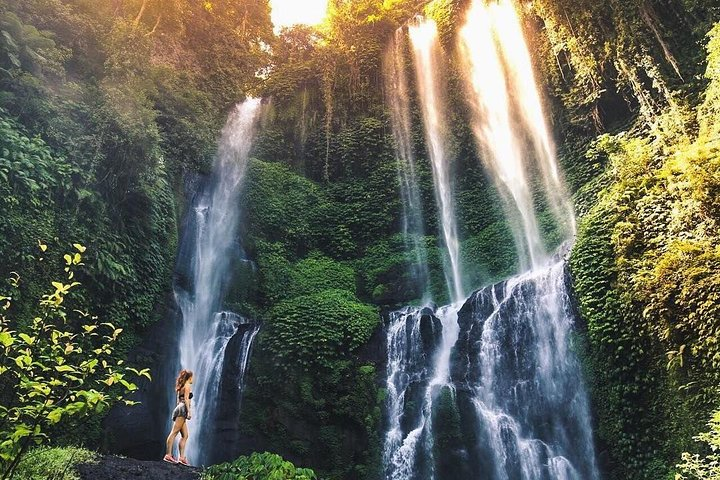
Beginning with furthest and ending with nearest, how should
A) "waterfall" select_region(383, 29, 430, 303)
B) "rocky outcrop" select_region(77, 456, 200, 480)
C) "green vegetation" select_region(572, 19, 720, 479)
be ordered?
"waterfall" select_region(383, 29, 430, 303) → "green vegetation" select_region(572, 19, 720, 479) → "rocky outcrop" select_region(77, 456, 200, 480)

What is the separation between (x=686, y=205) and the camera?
866cm

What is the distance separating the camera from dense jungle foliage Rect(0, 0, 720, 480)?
28.0ft

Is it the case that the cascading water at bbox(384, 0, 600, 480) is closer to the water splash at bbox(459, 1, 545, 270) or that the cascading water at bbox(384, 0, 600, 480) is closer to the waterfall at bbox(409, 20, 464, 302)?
the water splash at bbox(459, 1, 545, 270)

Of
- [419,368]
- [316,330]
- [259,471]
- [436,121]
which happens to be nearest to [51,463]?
[259,471]

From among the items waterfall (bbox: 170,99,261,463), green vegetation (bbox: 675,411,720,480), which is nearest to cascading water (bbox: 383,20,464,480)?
waterfall (bbox: 170,99,261,463)

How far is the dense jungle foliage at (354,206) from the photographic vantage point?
8539 mm

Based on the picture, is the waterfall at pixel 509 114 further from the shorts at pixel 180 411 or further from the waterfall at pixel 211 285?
the shorts at pixel 180 411

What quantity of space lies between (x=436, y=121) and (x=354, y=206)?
4.82 m

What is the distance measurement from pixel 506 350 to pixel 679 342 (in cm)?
343

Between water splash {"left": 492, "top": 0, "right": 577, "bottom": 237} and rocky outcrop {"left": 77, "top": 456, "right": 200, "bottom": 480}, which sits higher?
water splash {"left": 492, "top": 0, "right": 577, "bottom": 237}

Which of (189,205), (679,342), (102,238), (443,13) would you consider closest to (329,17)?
(443,13)

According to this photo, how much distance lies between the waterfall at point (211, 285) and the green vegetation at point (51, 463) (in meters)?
4.26

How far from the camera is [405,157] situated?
714 inches

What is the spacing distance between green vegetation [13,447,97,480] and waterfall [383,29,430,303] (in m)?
9.77
